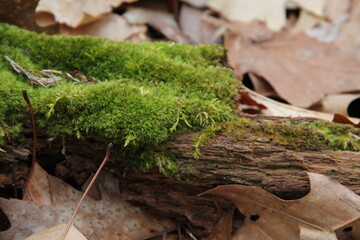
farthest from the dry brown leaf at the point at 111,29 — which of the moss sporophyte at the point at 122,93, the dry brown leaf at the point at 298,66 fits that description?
the moss sporophyte at the point at 122,93

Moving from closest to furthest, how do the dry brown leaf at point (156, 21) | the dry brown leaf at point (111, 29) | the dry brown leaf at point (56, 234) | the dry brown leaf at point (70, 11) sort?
the dry brown leaf at point (56, 234)
the dry brown leaf at point (70, 11)
the dry brown leaf at point (111, 29)
the dry brown leaf at point (156, 21)

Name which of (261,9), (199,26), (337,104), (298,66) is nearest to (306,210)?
(337,104)

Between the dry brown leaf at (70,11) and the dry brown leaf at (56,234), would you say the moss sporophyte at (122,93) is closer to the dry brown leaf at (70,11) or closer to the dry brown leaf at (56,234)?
the dry brown leaf at (56,234)

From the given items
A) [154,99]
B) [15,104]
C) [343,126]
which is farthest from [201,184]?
[15,104]

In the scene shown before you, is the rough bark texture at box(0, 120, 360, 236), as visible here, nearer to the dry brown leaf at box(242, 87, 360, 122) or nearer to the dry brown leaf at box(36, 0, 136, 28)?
the dry brown leaf at box(242, 87, 360, 122)

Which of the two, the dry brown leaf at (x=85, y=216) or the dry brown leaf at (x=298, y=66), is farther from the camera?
the dry brown leaf at (x=298, y=66)

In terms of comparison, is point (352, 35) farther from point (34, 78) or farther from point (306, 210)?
point (34, 78)

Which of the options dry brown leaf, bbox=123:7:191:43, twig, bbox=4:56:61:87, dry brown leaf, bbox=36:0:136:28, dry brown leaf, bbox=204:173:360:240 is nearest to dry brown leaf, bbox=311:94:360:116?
dry brown leaf, bbox=204:173:360:240
